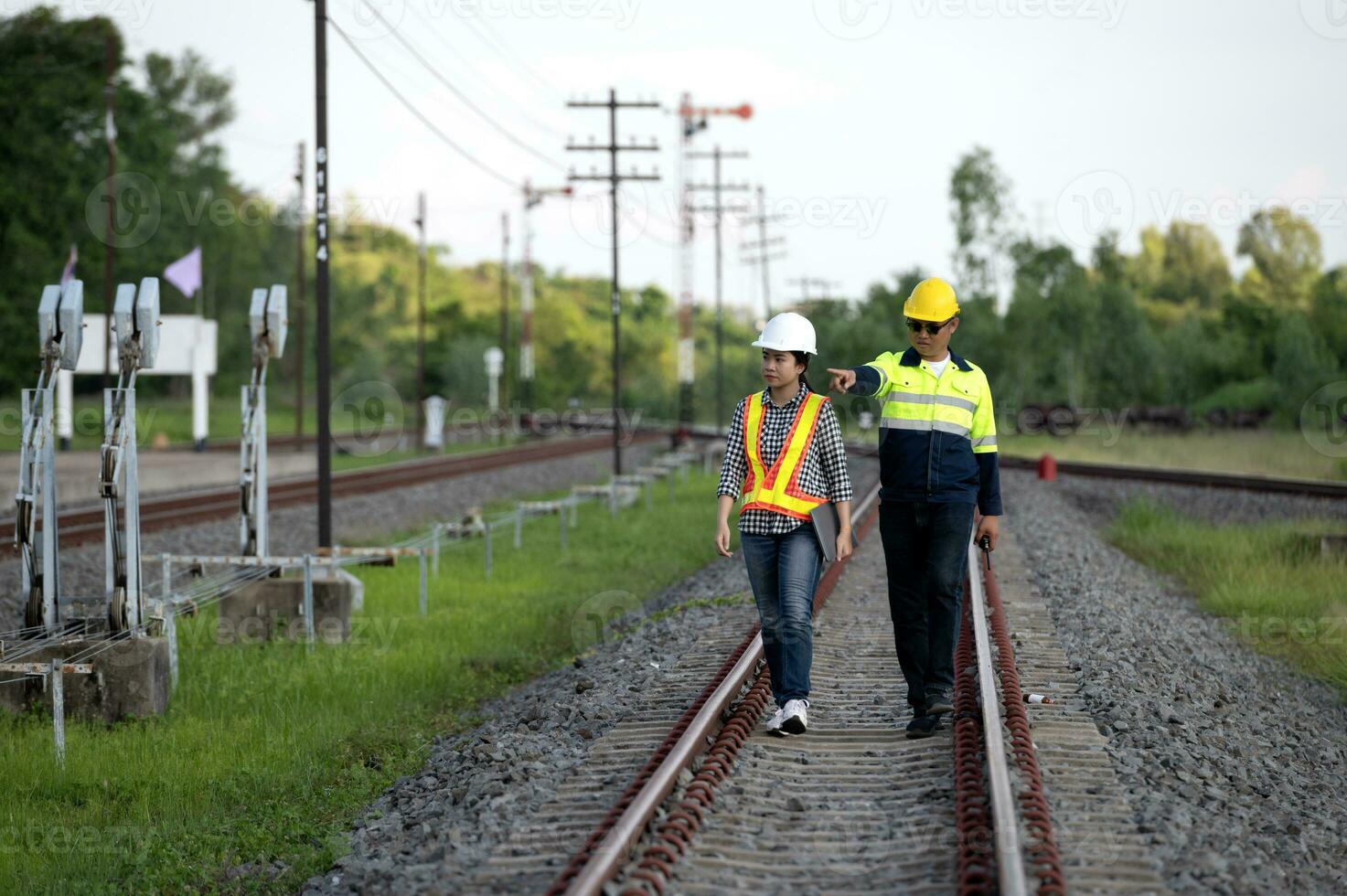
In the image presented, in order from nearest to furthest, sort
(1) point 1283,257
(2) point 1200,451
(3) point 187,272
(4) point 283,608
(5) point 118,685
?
(5) point 118,685, (4) point 283,608, (3) point 187,272, (2) point 1200,451, (1) point 1283,257

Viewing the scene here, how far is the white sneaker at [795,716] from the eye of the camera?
718 centimetres

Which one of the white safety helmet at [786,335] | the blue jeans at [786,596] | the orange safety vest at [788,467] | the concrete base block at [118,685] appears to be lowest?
the concrete base block at [118,685]

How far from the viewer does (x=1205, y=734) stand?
7.82 metres

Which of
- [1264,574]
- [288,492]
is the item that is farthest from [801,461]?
[288,492]

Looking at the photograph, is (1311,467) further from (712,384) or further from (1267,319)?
(712,384)

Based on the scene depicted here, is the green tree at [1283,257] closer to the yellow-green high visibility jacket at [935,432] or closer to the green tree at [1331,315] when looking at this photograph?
the green tree at [1331,315]

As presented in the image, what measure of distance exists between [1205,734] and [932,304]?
2929mm

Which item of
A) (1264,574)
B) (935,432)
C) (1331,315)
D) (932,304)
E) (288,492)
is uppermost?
(1331,315)

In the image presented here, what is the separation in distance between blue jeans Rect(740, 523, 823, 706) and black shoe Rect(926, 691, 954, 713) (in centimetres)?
61

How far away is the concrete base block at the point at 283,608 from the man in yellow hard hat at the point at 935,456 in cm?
696

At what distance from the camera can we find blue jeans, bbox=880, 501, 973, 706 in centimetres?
702

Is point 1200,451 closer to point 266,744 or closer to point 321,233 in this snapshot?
point 321,233

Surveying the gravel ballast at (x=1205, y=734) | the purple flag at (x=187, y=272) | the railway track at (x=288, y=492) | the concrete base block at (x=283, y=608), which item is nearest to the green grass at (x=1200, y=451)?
the railway track at (x=288, y=492)

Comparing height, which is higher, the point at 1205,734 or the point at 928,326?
the point at 928,326
